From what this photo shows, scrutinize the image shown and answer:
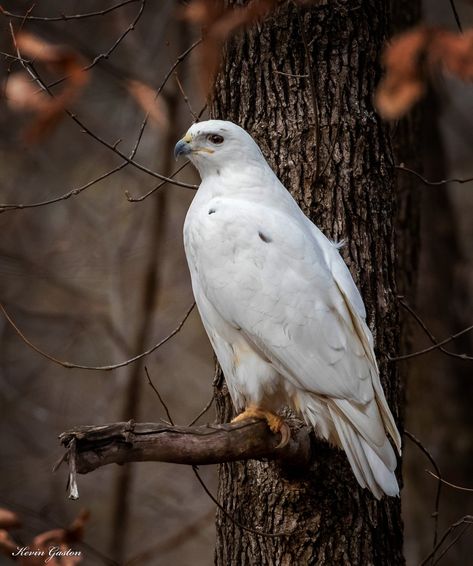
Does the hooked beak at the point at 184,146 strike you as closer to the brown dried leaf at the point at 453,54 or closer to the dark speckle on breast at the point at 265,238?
the dark speckle on breast at the point at 265,238

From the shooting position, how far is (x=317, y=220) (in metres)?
4.05

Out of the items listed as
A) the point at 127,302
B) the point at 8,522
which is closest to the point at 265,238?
the point at 8,522

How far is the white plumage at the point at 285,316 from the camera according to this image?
359 centimetres

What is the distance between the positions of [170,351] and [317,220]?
5991mm

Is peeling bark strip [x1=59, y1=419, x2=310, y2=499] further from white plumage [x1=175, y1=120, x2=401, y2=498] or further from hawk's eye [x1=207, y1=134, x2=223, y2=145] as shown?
hawk's eye [x1=207, y1=134, x2=223, y2=145]

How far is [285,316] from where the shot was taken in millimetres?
3689

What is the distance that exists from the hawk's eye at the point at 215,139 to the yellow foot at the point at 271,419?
3.91 feet

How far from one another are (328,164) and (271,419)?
1154mm

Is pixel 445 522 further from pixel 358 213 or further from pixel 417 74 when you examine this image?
pixel 417 74

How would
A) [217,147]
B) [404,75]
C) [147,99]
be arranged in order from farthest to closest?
[217,147] → [147,99] → [404,75]

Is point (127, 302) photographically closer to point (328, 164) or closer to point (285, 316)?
point (328, 164)

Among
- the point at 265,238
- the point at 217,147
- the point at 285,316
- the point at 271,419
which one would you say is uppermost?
the point at 217,147

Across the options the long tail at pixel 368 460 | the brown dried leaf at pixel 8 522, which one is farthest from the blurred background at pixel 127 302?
the brown dried leaf at pixel 8 522

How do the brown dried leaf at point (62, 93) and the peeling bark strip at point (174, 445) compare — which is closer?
the peeling bark strip at point (174, 445)
